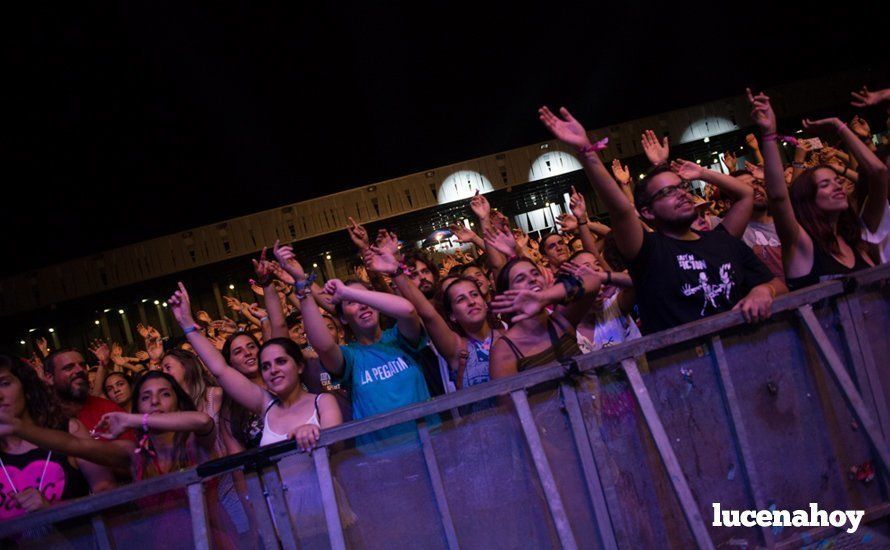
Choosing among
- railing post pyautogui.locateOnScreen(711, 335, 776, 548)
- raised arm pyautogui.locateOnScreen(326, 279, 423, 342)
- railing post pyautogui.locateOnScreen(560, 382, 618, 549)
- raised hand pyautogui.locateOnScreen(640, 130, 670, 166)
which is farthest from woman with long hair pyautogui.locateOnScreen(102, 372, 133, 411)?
railing post pyautogui.locateOnScreen(711, 335, 776, 548)

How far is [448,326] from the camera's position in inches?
137

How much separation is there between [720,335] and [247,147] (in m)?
11.9

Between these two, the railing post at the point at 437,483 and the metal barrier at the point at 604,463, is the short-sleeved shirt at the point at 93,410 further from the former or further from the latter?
the railing post at the point at 437,483

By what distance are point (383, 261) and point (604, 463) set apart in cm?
173

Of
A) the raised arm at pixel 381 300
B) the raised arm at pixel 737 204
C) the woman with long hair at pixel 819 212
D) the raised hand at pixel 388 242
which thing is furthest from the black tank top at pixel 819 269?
the raised hand at pixel 388 242

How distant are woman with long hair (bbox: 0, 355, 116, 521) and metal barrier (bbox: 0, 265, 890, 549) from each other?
76cm

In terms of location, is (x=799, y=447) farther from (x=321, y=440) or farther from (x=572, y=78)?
(x=572, y=78)

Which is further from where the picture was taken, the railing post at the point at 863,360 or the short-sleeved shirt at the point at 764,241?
the short-sleeved shirt at the point at 764,241

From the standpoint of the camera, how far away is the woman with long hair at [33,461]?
277 cm

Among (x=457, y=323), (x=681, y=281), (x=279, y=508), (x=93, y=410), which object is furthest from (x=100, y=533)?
(x=681, y=281)

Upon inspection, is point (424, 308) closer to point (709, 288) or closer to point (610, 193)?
point (610, 193)

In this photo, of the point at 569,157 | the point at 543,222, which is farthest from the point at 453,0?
the point at 543,222

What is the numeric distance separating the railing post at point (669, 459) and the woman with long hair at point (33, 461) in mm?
2460

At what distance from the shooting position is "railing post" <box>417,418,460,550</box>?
216 cm
